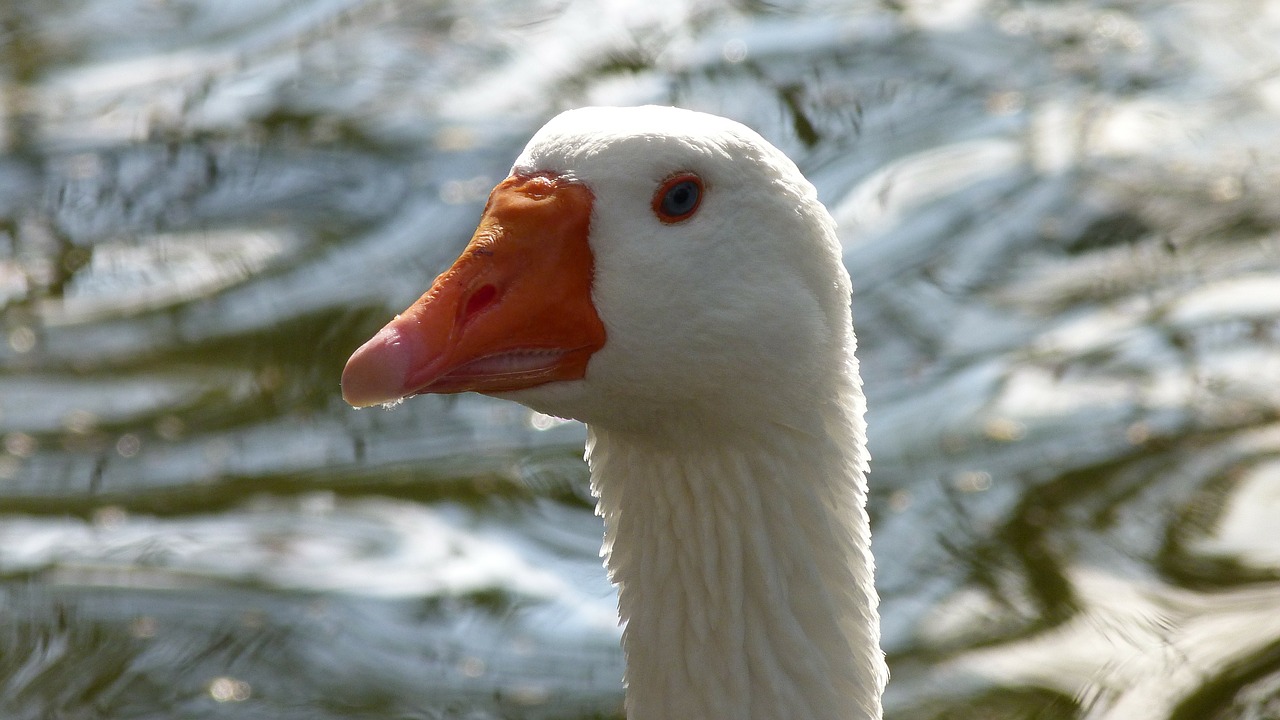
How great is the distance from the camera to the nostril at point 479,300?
2344 millimetres

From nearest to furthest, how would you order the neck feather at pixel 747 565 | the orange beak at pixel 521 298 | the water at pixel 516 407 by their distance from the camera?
the orange beak at pixel 521 298 < the neck feather at pixel 747 565 < the water at pixel 516 407

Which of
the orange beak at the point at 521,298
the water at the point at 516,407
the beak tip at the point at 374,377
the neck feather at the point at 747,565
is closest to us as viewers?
the beak tip at the point at 374,377

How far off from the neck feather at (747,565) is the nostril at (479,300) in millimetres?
337

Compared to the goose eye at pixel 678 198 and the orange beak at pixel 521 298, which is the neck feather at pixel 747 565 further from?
the goose eye at pixel 678 198

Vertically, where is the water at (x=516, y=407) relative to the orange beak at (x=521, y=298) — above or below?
below

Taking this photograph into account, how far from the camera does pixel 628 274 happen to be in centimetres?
236

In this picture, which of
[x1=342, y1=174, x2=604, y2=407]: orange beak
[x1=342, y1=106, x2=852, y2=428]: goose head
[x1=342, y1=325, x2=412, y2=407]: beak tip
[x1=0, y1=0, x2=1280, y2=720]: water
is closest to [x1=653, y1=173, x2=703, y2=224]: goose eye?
[x1=342, y1=106, x2=852, y2=428]: goose head

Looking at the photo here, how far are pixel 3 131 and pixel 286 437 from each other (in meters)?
2.60

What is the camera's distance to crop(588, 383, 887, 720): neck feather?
257 centimetres

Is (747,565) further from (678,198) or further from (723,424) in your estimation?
(678,198)

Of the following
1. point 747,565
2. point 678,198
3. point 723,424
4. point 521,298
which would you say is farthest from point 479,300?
point 747,565

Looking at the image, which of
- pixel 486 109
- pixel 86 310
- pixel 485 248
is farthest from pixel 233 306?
pixel 485 248

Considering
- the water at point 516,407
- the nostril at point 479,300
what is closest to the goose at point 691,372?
the nostril at point 479,300

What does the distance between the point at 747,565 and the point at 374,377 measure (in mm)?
760
